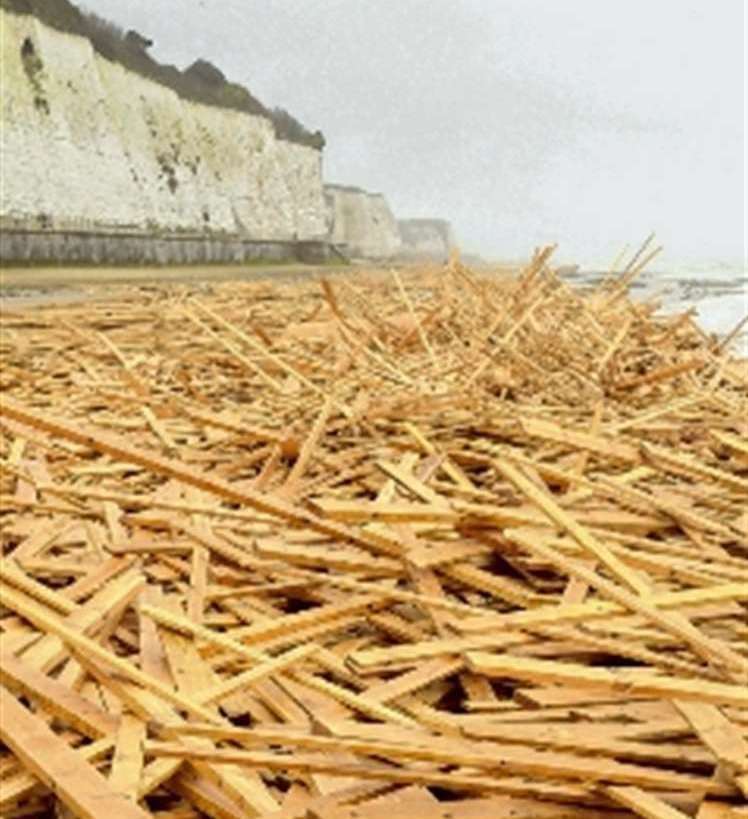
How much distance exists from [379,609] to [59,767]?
40.1 inches

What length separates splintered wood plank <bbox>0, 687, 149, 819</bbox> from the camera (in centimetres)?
213

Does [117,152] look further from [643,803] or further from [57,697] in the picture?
[643,803]

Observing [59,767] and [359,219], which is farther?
[359,219]

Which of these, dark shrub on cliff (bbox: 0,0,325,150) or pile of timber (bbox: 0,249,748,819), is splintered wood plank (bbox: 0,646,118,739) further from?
dark shrub on cliff (bbox: 0,0,325,150)

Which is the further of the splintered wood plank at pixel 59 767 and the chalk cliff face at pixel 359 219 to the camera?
the chalk cliff face at pixel 359 219

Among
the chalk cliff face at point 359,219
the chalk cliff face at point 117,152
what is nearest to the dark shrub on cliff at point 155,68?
the chalk cliff face at point 117,152

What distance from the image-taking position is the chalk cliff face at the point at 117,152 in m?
41.4

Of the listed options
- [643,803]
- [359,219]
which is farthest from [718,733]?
[359,219]

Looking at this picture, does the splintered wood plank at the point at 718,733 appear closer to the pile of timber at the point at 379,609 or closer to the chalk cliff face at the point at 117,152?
the pile of timber at the point at 379,609

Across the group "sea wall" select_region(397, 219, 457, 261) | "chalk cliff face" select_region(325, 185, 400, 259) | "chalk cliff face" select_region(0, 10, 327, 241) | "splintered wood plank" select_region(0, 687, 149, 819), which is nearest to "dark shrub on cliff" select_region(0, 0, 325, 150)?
"chalk cliff face" select_region(0, 10, 327, 241)

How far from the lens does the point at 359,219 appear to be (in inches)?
4970

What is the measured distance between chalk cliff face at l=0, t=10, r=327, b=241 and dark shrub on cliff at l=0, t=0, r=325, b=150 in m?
1.02

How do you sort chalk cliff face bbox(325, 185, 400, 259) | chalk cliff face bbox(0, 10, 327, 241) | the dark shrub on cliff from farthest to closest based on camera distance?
chalk cliff face bbox(325, 185, 400, 259)
the dark shrub on cliff
chalk cliff face bbox(0, 10, 327, 241)

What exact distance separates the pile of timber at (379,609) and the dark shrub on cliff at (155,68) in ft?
142
